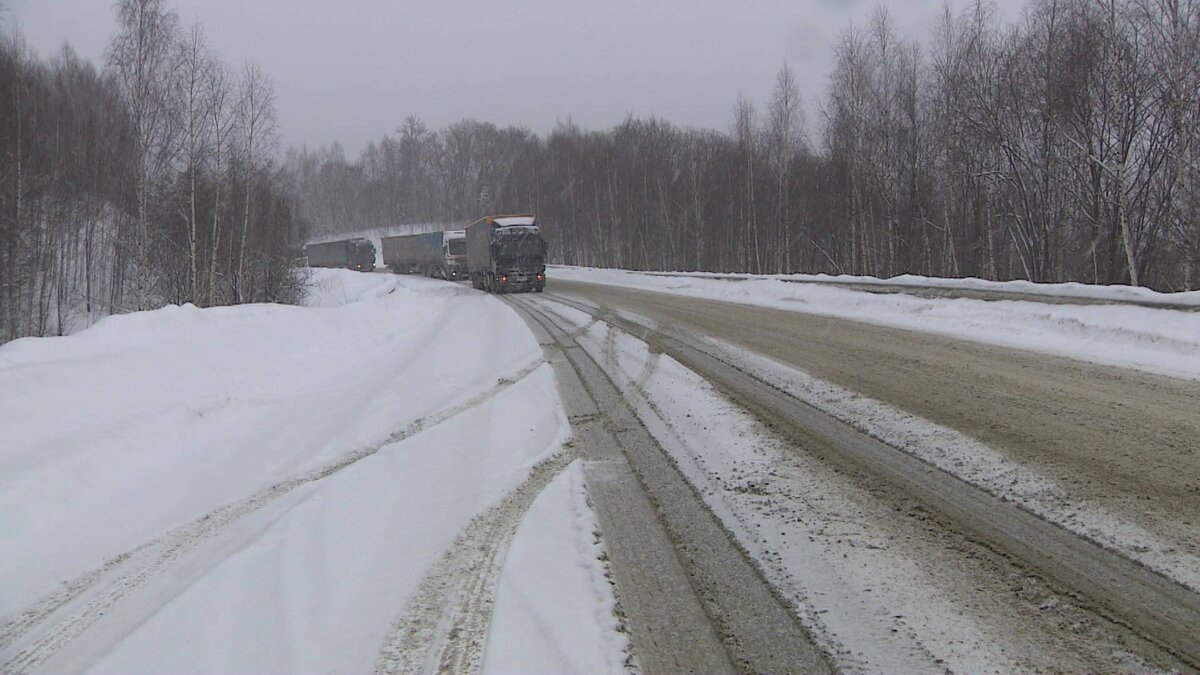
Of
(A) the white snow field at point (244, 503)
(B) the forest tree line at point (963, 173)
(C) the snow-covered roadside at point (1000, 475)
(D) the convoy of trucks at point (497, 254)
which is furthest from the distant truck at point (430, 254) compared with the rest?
(C) the snow-covered roadside at point (1000, 475)

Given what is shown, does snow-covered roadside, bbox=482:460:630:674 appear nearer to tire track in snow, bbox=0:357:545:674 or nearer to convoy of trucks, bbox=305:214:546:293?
tire track in snow, bbox=0:357:545:674

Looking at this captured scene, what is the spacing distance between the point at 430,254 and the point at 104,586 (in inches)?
1968

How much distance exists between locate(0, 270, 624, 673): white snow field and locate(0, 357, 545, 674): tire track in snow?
0.01 meters

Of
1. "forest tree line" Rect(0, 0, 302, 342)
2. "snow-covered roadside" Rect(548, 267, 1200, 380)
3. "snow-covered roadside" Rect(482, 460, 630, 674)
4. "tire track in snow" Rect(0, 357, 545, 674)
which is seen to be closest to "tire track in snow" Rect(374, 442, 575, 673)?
"snow-covered roadside" Rect(482, 460, 630, 674)

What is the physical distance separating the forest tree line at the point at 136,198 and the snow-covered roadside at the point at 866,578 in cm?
2313

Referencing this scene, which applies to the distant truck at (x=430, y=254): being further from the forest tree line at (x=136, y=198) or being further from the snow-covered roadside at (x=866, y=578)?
the snow-covered roadside at (x=866, y=578)

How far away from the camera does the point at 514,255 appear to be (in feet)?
105

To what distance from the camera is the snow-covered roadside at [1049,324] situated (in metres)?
8.94

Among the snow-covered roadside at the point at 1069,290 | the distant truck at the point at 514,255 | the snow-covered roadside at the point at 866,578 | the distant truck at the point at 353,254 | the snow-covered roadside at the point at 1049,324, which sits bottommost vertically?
the snow-covered roadside at the point at 866,578

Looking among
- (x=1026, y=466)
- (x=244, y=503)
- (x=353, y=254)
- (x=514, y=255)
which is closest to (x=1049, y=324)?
(x=1026, y=466)

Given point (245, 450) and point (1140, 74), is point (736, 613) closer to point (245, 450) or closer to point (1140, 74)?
point (245, 450)

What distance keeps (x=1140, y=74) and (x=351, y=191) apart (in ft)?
411

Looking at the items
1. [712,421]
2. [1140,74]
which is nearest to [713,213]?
[1140,74]

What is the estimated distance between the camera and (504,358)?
11.5 meters
